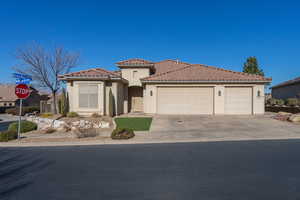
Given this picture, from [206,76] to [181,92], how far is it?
2931 millimetres

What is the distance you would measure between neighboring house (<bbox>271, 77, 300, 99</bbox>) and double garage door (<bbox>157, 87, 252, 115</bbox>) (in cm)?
988

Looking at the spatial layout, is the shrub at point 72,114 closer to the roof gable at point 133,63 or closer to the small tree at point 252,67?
the roof gable at point 133,63

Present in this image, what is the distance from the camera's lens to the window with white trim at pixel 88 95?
15.3 metres

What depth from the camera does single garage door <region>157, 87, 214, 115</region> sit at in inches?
651

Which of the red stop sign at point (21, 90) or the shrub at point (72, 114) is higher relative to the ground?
the red stop sign at point (21, 90)

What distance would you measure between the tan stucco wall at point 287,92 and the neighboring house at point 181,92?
974 centimetres

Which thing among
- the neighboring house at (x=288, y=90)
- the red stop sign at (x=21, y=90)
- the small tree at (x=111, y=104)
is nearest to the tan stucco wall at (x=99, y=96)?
the small tree at (x=111, y=104)

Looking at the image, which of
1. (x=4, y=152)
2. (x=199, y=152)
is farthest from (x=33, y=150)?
(x=199, y=152)

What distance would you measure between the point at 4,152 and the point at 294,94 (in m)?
30.0

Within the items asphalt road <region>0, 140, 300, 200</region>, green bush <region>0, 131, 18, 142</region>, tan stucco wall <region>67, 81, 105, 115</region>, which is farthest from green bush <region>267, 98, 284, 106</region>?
green bush <region>0, 131, 18, 142</region>

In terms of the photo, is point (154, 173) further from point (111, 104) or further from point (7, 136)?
point (111, 104)

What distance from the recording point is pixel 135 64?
19016mm

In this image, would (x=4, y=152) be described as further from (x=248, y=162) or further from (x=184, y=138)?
(x=248, y=162)

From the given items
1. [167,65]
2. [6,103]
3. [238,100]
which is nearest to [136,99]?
[167,65]
